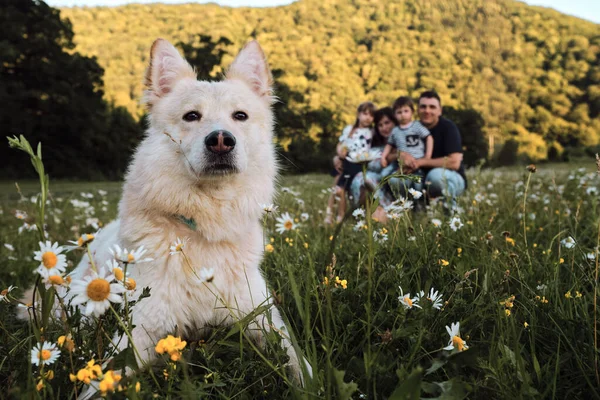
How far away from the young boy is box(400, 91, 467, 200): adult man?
0.18 metres

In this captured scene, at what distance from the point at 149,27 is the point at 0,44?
26060 millimetres

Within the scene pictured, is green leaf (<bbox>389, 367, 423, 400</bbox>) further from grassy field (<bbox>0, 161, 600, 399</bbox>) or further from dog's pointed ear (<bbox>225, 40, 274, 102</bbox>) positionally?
dog's pointed ear (<bbox>225, 40, 274, 102</bbox>)

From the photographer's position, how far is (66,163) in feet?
80.0

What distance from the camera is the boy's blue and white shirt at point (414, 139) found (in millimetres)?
6102

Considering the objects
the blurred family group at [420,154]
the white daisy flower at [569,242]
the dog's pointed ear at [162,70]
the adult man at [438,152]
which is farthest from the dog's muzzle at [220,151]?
the adult man at [438,152]

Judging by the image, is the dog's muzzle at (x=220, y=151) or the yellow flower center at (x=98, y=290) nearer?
the yellow flower center at (x=98, y=290)

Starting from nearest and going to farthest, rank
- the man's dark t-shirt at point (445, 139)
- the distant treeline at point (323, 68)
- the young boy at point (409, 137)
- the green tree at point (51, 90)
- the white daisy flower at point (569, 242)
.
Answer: the white daisy flower at point (569, 242), the man's dark t-shirt at point (445, 139), the young boy at point (409, 137), the green tree at point (51, 90), the distant treeline at point (323, 68)

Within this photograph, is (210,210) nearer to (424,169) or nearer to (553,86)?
(424,169)

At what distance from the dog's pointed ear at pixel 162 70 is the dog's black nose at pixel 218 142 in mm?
683

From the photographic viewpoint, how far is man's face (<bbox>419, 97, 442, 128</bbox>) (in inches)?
239

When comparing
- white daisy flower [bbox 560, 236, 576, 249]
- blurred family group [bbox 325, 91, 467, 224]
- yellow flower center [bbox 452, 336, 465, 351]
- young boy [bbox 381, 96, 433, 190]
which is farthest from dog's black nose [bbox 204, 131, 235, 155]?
young boy [bbox 381, 96, 433, 190]

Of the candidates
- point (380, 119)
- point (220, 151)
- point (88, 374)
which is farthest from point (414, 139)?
point (88, 374)

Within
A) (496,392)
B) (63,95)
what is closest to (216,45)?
(63,95)

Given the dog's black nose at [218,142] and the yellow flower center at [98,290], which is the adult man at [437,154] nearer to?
the dog's black nose at [218,142]
